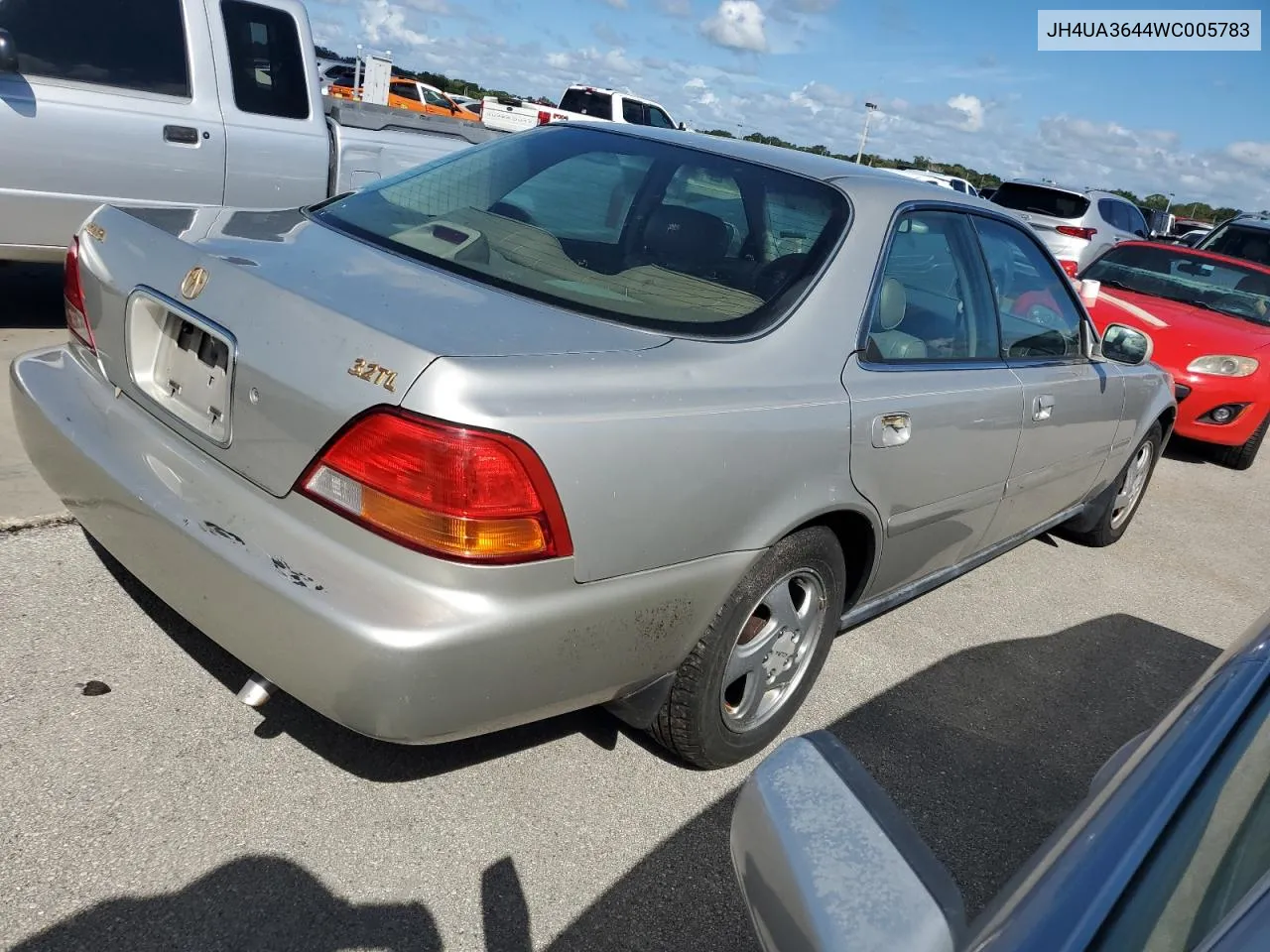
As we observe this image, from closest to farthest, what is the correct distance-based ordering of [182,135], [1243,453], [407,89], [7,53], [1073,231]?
1. [7,53]
2. [182,135]
3. [1243,453]
4. [1073,231]
5. [407,89]

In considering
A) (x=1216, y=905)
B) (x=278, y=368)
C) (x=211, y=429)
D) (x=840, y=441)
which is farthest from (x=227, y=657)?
(x=1216, y=905)

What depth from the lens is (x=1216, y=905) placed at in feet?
3.23

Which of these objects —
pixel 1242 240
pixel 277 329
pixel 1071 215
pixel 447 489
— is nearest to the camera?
pixel 447 489

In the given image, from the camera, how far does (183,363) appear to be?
2367mm

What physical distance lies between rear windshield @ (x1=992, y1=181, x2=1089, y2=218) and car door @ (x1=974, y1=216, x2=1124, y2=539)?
40.7 ft

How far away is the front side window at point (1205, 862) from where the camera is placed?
38.1 inches

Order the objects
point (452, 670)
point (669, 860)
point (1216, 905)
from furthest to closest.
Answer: point (669, 860)
point (452, 670)
point (1216, 905)

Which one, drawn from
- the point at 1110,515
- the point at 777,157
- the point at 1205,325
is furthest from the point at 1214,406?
the point at 777,157

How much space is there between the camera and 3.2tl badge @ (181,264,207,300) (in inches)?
91.0

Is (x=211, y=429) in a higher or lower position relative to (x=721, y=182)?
lower

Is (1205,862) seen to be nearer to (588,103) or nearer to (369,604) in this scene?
(369,604)

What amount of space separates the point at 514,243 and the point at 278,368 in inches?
33.8

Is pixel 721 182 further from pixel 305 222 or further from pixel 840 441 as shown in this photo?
pixel 305 222

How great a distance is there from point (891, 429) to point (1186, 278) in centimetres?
660
